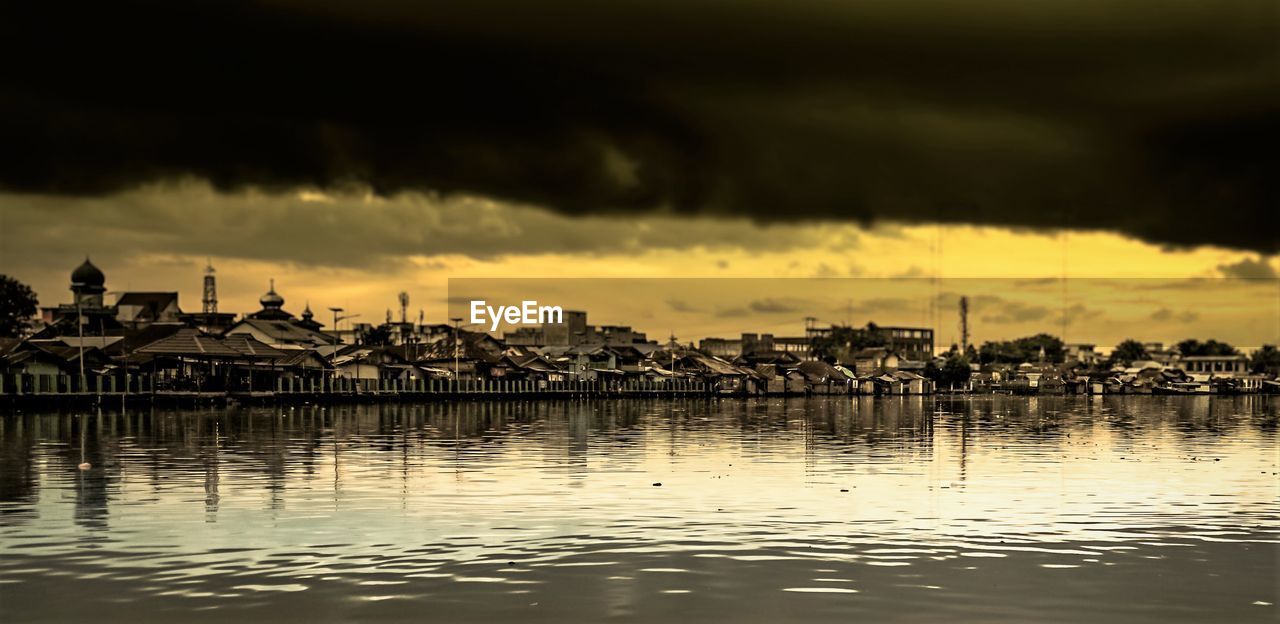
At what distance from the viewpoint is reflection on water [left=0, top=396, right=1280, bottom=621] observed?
58.7 feet

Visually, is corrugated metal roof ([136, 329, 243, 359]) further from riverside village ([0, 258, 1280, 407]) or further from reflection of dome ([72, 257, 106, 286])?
reflection of dome ([72, 257, 106, 286])

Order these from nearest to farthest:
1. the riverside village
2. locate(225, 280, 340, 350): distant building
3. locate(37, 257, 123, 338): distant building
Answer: the riverside village, locate(37, 257, 123, 338): distant building, locate(225, 280, 340, 350): distant building

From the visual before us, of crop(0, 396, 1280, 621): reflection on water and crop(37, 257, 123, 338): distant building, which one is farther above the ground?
crop(37, 257, 123, 338): distant building

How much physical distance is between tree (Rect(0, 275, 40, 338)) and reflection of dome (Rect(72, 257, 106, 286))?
20.2 m

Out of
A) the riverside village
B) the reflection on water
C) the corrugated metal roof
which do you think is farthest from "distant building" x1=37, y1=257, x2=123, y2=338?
the reflection on water

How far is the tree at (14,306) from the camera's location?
150625mm

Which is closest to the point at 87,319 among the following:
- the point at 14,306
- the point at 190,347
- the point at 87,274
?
the point at 14,306

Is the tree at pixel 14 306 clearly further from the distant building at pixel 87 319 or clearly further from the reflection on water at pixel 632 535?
the reflection on water at pixel 632 535

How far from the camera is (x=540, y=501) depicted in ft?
99.0

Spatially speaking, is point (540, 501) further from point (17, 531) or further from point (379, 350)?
point (379, 350)

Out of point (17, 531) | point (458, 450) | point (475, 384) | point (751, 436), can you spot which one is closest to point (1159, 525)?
point (17, 531)

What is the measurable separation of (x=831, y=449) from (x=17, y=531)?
33.1 m

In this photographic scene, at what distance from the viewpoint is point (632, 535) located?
2427cm

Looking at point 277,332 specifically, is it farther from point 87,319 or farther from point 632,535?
point 632,535
